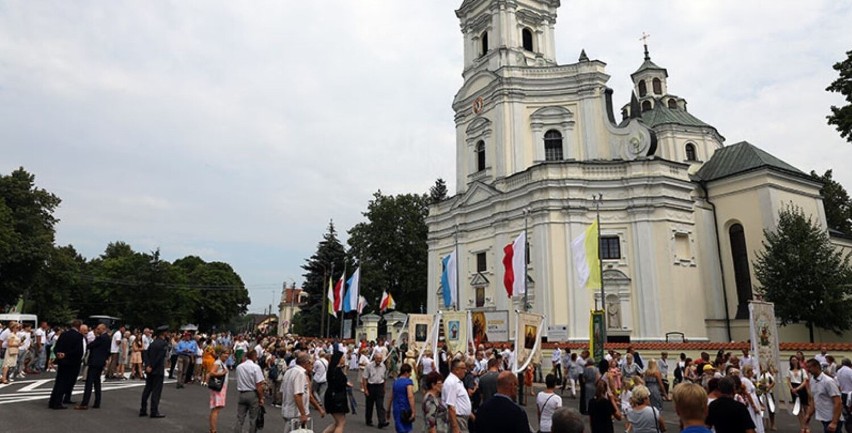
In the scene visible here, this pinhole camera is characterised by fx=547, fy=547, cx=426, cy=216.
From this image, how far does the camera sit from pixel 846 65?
18469 millimetres

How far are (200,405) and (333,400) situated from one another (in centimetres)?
714

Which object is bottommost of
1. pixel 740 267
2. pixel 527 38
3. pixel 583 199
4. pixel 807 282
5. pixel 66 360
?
pixel 66 360

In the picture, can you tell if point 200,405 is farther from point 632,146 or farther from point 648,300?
point 632,146

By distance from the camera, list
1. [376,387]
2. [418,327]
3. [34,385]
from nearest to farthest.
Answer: [376,387] → [34,385] → [418,327]

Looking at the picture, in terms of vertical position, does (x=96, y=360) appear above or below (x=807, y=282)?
below

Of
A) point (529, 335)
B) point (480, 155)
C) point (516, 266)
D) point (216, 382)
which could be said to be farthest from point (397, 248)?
point (216, 382)

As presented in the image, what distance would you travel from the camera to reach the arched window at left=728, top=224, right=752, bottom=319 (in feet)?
120

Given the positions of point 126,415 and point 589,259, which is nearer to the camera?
point 126,415

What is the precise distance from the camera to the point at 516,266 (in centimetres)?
2378

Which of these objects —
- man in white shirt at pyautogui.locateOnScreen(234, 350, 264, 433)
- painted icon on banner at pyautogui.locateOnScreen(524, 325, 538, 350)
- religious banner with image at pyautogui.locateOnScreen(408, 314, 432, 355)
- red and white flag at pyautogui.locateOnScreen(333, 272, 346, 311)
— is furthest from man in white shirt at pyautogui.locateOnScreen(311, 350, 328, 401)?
red and white flag at pyautogui.locateOnScreen(333, 272, 346, 311)

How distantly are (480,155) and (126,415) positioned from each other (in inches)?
1312

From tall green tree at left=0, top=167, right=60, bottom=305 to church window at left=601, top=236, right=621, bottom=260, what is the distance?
124ft

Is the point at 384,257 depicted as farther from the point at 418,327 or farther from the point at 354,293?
the point at 418,327

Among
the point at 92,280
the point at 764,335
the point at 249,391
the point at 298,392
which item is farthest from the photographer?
the point at 92,280
